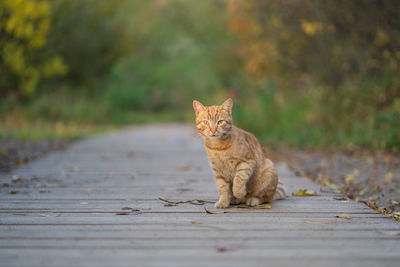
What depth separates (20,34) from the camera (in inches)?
527

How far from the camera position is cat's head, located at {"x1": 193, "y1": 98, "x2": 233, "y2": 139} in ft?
11.8

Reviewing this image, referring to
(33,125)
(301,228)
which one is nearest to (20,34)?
(33,125)

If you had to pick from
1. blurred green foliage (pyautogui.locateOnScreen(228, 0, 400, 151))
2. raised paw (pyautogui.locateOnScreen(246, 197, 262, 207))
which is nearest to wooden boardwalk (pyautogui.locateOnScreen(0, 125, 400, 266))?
raised paw (pyautogui.locateOnScreen(246, 197, 262, 207))

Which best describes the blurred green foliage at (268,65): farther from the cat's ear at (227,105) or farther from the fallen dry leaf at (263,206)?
the cat's ear at (227,105)

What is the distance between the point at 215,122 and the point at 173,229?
1020 mm

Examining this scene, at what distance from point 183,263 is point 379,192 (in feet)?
10.3

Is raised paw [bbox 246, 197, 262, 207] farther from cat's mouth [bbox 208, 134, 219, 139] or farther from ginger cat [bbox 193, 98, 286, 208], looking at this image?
cat's mouth [bbox 208, 134, 219, 139]

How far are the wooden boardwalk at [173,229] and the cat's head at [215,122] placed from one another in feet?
2.17

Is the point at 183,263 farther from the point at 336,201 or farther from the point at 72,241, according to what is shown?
the point at 336,201

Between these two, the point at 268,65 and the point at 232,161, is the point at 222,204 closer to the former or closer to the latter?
the point at 232,161

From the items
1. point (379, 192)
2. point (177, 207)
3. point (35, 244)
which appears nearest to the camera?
point (35, 244)

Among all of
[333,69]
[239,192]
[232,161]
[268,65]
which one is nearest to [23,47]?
[268,65]

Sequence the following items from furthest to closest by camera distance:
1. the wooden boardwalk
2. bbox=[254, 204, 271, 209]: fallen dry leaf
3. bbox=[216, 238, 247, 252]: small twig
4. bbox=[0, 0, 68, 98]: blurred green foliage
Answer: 1. bbox=[0, 0, 68, 98]: blurred green foliage
2. bbox=[254, 204, 271, 209]: fallen dry leaf
3. bbox=[216, 238, 247, 252]: small twig
4. the wooden boardwalk

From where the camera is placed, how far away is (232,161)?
3.68 meters
